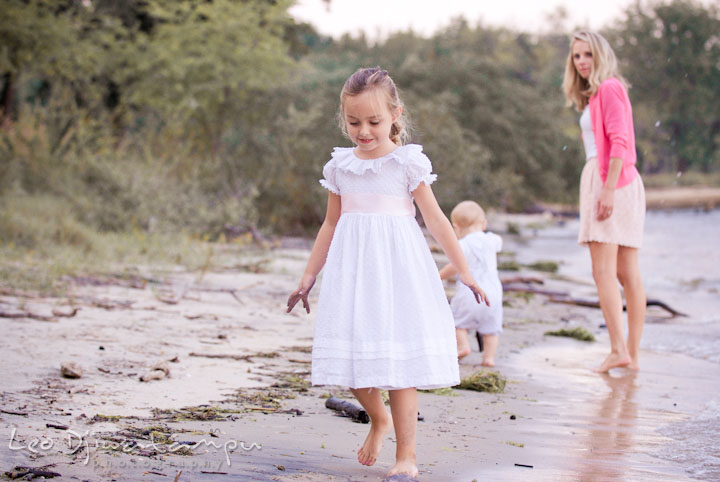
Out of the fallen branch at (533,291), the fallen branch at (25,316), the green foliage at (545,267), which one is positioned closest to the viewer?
the fallen branch at (25,316)

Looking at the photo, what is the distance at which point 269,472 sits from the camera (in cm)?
Answer: 279

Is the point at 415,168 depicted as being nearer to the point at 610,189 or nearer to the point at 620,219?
the point at 610,189

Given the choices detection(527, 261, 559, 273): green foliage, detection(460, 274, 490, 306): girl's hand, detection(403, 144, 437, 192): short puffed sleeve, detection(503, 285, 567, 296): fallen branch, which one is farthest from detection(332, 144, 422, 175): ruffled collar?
detection(527, 261, 559, 273): green foliage

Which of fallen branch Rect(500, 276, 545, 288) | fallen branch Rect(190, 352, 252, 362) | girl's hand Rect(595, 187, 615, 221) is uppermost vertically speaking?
girl's hand Rect(595, 187, 615, 221)

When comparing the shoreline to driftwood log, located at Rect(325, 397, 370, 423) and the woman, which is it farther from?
driftwood log, located at Rect(325, 397, 370, 423)

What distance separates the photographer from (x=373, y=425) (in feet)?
10.2

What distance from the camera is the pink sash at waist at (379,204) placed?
3.16m

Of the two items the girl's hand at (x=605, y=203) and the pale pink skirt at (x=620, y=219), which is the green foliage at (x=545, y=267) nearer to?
the pale pink skirt at (x=620, y=219)

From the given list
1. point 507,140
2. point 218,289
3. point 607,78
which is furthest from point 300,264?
point 507,140

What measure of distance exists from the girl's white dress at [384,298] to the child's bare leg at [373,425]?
0.14 metres

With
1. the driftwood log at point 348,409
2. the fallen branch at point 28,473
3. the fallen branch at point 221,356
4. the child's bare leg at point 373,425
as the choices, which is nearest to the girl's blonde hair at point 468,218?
the fallen branch at point 221,356

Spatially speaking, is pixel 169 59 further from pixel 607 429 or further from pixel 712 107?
pixel 712 107

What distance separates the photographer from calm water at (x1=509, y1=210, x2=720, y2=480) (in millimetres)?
3535

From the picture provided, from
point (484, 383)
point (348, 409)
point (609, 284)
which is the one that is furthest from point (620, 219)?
point (348, 409)
